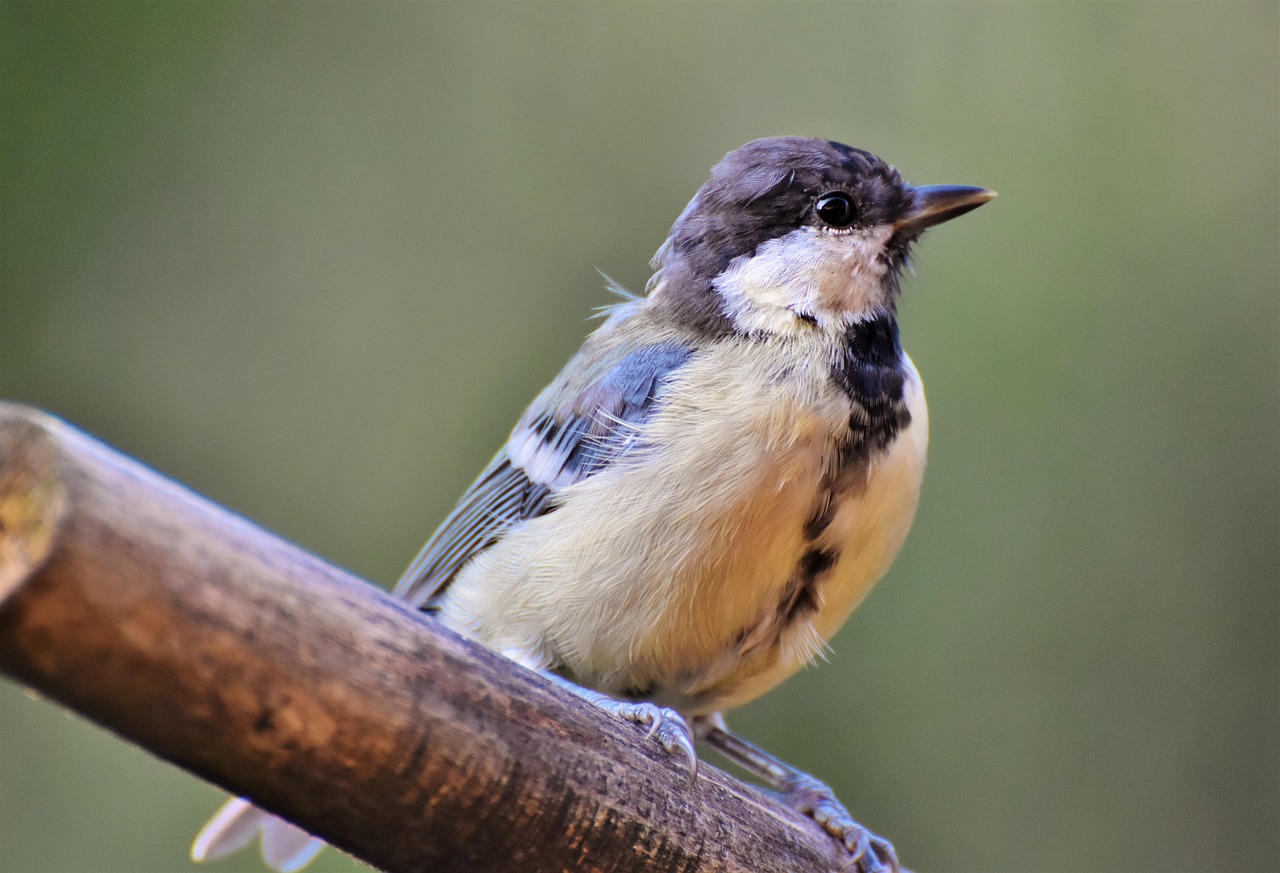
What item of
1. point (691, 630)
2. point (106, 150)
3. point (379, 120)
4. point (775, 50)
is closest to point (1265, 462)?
point (775, 50)

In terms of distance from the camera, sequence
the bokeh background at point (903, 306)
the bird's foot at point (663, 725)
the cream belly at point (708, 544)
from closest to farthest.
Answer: the bird's foot at point (663, 725) → the cream belly at point (708, 544) → the bokeh background at point (903, 306)

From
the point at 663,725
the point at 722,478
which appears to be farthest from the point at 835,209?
the point at 663,725

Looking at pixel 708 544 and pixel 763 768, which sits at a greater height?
pixel 708 544

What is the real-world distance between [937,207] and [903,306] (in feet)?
4.87

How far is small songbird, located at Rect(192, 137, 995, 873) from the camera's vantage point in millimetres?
2096

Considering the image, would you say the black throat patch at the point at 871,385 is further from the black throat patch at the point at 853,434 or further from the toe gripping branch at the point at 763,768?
the toe gripping branch at the point at 763,768

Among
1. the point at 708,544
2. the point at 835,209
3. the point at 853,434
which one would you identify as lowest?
the point at 708,544

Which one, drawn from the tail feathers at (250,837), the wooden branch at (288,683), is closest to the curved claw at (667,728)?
the wooden branch at (288,683)

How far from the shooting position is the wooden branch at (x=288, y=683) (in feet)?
3.62

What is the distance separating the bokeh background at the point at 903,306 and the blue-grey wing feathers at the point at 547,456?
5.96ft

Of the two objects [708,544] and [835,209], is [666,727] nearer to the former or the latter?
[708,544]

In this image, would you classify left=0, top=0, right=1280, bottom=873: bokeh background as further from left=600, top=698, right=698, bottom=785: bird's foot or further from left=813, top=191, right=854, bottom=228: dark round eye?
left=600, top=698, right=698, bottom=785: bird's foot

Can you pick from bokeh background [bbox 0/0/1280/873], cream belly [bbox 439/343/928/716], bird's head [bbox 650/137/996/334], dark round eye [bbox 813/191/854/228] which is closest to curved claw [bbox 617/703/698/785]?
cream belly [bbox 439/343/928/716]

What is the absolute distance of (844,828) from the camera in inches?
86.0
